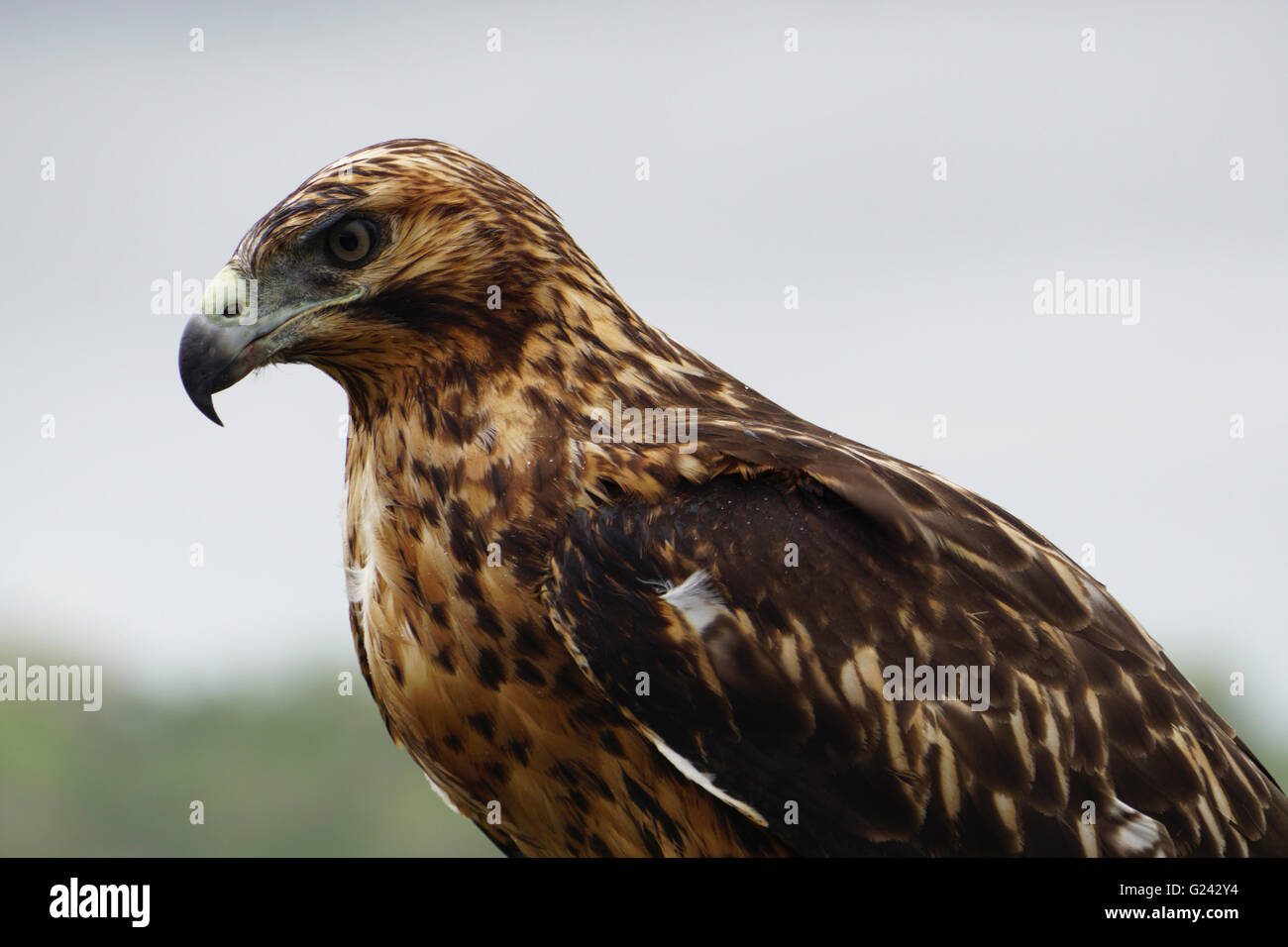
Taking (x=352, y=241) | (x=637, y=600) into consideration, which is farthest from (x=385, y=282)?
(x=637, y=600)

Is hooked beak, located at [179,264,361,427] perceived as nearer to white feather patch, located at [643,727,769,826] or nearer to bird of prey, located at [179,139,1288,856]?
bird of prey, located at [179,139,1288,856]

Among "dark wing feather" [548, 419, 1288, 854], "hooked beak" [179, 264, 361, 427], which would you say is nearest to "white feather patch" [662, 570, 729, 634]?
"dark wing feather" [548, 419, 1288, 854]

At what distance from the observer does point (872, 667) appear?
12.3ft

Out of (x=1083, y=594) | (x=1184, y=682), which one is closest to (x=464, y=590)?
(x=1083, y=594)

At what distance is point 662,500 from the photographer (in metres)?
3.78

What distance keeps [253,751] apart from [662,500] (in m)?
11.2

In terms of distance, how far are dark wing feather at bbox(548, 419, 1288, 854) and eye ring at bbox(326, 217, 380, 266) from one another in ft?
3.24

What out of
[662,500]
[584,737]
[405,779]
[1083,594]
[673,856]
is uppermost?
[662,500]

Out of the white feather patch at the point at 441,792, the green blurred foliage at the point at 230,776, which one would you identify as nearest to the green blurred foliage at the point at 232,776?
the green blurred foliage at the point at 230,776

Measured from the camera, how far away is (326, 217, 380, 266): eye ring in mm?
3811

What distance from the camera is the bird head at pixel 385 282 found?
3777 millimetres

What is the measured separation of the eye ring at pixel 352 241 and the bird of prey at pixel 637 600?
0.04 ft

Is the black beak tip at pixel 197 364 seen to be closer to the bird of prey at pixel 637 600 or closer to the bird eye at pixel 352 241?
the bird of prey at pixel 637 600

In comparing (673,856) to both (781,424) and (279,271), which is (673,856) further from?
(279,271)
